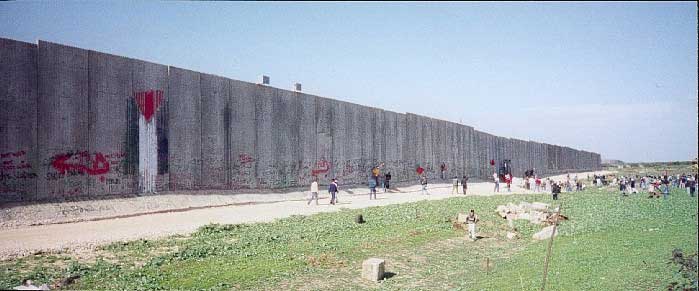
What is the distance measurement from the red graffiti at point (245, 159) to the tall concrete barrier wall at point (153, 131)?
96 millimetres

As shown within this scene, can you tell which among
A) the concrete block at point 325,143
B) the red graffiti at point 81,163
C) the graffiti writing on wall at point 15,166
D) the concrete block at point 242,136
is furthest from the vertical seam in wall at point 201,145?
the concrete block at point 325,143

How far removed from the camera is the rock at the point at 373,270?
513 inches

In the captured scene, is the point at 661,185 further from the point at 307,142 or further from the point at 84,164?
the point at 84,164

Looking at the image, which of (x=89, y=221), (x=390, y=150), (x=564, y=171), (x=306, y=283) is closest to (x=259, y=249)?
(x=306, y=283)

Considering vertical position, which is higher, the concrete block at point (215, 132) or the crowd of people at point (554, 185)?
the concrete block at point (215, 132)

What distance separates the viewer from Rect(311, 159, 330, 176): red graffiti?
115 ft

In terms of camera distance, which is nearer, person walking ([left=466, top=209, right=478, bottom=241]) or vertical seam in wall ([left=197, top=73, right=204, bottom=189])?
person walking ([left=466, top=209, right=478, bottom=241])

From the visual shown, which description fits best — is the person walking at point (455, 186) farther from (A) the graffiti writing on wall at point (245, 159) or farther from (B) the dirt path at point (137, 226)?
(A) the graffiti writing on wall at point (245, 159)

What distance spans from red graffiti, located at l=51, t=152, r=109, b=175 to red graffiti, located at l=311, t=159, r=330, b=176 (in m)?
15.8

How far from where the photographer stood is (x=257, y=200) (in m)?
28.8

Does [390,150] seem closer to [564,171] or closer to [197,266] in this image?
[197,266]

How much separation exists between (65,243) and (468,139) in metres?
52.8

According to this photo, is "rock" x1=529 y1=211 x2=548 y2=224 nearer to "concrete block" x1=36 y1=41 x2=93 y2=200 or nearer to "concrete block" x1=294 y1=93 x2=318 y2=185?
"concrete block" x1=294 y1=93 x2=318 y2=185

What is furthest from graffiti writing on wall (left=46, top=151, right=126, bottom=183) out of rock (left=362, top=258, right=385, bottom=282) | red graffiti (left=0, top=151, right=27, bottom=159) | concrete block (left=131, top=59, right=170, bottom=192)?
rock (left=362, top=258, right=385, bottom=282)
